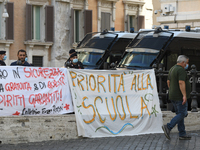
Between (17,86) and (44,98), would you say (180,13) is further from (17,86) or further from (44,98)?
(17,86)

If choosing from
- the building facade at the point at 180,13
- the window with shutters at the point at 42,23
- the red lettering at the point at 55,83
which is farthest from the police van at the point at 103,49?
the window with shutters at the point at 42,23

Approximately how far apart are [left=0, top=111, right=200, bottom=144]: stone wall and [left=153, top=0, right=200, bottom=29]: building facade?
51.3ft

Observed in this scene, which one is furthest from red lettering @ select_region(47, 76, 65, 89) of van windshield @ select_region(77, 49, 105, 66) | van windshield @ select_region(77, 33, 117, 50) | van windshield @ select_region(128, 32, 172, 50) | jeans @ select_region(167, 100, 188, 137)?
van windshield @ select_region(77, 33, 117, 50)

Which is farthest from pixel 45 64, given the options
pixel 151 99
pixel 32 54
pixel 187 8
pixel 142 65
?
pixel 151 99

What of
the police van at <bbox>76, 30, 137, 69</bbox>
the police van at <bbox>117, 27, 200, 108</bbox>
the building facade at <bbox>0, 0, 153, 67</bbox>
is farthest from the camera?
the building facade at <bbox>0, 0, 153, 67</bbox>

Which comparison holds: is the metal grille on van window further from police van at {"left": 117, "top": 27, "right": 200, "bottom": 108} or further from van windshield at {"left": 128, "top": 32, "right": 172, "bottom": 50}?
police van at {"left": 117, "top": 27, "right": 200, "bottom": 108}

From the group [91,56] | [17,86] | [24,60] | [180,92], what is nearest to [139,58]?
[91,56]

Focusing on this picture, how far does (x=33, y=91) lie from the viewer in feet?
31.1

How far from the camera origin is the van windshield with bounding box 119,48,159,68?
16547 mm

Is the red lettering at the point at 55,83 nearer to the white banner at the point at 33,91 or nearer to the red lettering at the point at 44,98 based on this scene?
the white banner at the point at 33,91

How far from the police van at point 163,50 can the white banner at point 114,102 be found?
227 inches

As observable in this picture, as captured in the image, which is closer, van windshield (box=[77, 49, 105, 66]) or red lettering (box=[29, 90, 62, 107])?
red lettering (box=[29, 90, 62, 107])

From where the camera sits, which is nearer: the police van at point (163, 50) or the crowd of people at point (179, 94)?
the crowd of people at point (179, 94)

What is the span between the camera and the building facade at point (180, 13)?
79.2ft
